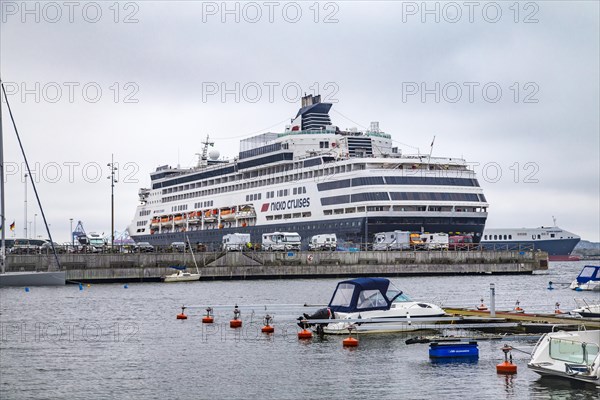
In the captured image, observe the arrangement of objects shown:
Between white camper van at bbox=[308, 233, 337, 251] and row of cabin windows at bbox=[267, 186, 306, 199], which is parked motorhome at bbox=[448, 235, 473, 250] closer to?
white camper van at bbox=[308, 233, 337, 251]

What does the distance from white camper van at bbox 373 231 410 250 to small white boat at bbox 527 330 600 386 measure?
76157 mm

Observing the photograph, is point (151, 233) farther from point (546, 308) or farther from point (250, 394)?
point (250, 394)

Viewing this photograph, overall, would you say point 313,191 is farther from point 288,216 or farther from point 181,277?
point 181,277

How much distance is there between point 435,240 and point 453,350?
245ft

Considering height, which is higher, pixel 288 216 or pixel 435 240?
pixel 288 216

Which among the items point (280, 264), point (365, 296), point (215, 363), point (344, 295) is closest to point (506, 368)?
point (365, 296)

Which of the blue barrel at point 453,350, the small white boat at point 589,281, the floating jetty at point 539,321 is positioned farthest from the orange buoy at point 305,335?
the small white boat at point 589,281

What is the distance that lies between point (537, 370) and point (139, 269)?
59.8 meters

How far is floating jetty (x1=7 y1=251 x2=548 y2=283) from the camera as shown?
82625mm

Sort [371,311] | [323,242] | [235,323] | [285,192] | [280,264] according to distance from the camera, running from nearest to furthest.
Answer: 1. [371,311]
2. [235,323]
3. [280,264]
4. [323,242]
5. [285,192]

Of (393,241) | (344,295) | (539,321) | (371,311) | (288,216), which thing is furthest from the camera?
(288,216)

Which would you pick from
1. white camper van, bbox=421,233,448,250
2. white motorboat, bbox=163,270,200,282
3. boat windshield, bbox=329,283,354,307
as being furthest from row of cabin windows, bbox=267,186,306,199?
boat windshield, bbox=329,283,354,307

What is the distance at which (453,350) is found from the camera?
1292 inches

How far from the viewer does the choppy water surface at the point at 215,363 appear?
90.1 ft
